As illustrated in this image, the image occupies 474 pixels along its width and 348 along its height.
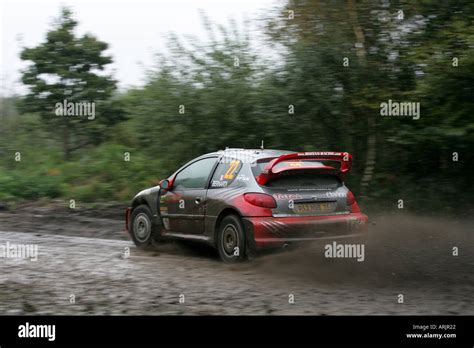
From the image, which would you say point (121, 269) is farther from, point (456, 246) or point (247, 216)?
point (456, 246)

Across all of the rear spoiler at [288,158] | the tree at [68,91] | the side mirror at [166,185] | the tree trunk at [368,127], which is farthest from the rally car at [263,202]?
the tree at [68,91]

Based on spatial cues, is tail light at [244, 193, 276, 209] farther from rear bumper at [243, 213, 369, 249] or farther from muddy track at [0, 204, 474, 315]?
muddy track at [0, 204, 474, 315]

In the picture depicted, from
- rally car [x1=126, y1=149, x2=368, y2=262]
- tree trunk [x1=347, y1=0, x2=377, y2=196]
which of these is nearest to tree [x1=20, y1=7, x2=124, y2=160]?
tree trunk [x1=347, y1=0, x2=377, y2=196]

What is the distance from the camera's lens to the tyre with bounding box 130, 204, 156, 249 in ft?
37.0

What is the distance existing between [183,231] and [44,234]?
14.9 feet

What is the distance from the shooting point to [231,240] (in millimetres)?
9570

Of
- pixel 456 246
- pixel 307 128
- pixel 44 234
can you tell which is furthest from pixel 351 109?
pixel 44 234

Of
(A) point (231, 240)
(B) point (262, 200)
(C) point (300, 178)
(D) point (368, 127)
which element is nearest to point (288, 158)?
(C) point (300, 178)

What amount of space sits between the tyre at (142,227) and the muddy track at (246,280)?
186 mm

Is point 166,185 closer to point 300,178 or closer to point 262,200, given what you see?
point 262,200

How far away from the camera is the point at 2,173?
66.9ft

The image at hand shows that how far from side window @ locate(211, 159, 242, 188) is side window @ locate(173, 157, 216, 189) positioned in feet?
0.71

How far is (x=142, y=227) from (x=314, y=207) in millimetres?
3384

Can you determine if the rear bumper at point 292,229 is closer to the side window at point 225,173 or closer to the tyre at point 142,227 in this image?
the side window at point 225,173
